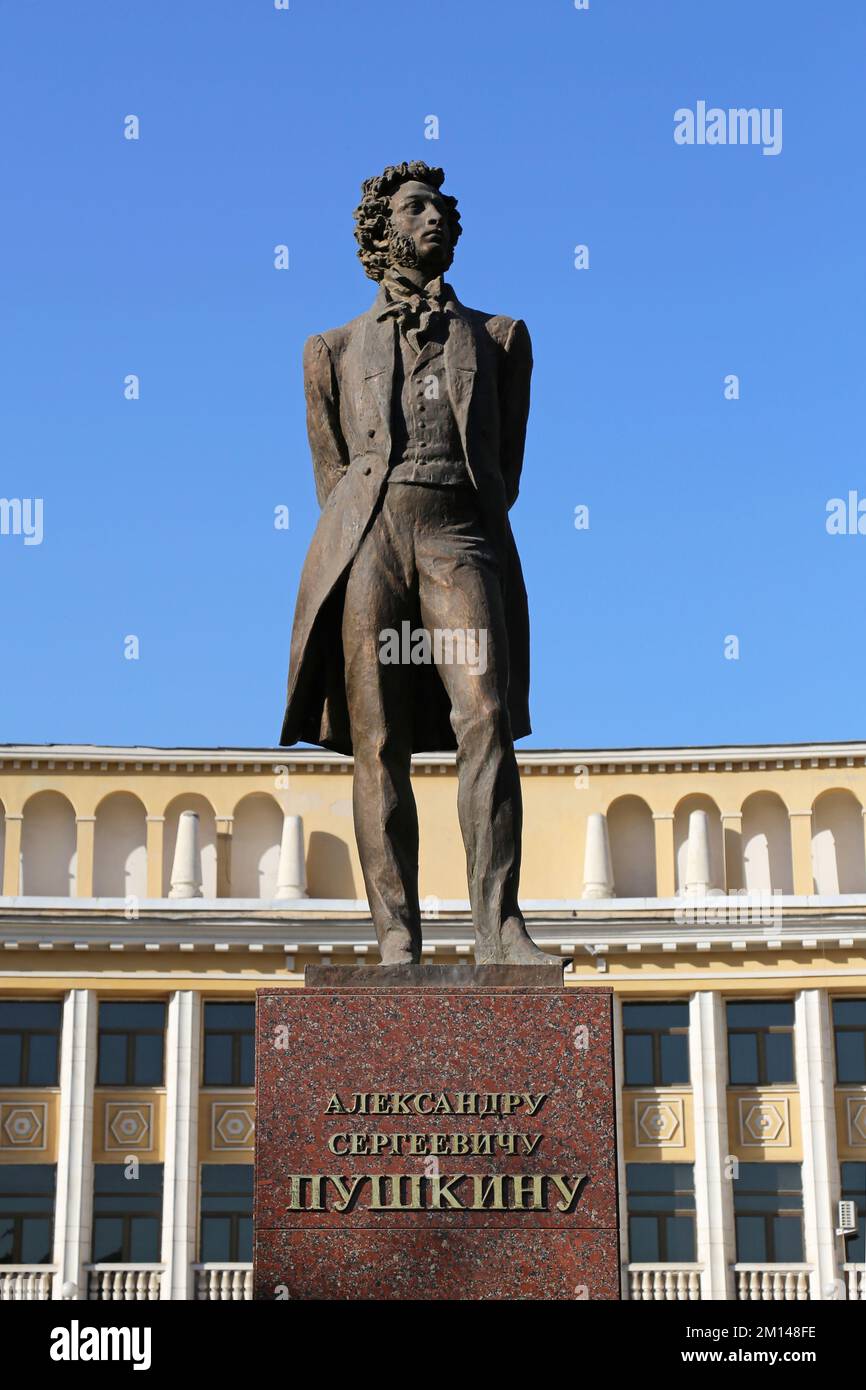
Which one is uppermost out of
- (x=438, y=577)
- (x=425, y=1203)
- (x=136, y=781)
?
(x=136, y=781)

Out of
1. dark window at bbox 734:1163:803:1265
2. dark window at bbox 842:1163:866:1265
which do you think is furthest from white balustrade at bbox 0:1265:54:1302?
dark window at bbox 842:1163:866:1265

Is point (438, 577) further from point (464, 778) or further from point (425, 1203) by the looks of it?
point (425, 1203)

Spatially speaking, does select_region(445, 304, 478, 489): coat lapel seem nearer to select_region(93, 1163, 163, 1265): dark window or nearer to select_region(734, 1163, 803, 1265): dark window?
select_region(93, 1163, 163, 1265): dark window

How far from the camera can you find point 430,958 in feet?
159

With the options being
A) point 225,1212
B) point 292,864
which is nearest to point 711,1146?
point 225,1212

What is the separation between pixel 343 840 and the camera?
165ft

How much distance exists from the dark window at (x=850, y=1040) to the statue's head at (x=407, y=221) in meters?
38.2

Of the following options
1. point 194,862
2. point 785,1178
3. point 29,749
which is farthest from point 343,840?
point 785,1178

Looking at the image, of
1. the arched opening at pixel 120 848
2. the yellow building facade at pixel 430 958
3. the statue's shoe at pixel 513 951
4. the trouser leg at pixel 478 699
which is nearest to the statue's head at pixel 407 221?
the trouser leg at pixel 478 699

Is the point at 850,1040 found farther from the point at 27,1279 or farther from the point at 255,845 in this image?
the point at 27,1279

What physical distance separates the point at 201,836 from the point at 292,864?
231 cm

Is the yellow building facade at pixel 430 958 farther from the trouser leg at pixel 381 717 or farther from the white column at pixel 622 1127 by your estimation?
the trouser leg at pixel 381 717

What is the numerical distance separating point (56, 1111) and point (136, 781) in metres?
7.17
